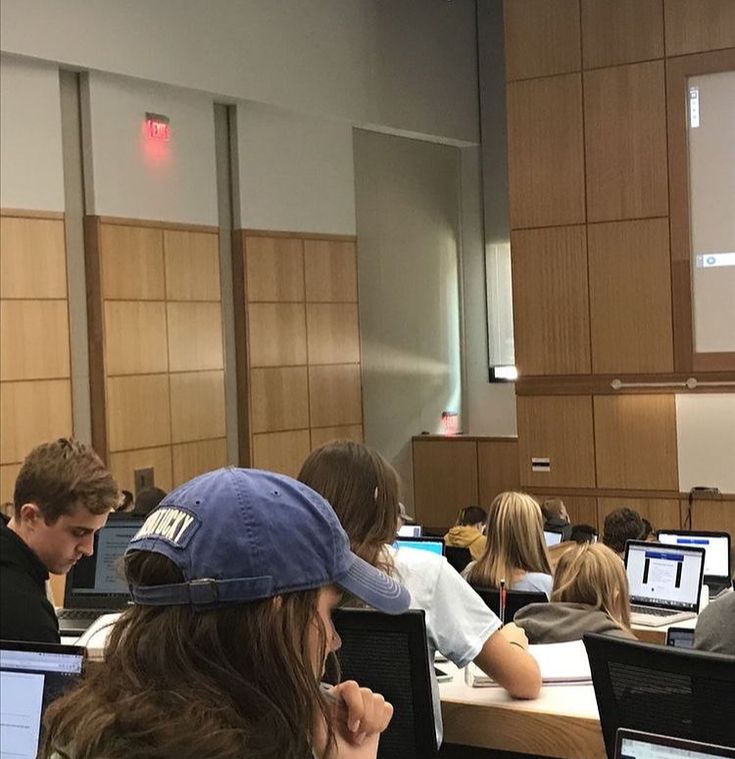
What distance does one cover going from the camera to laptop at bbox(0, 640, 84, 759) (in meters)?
2.29

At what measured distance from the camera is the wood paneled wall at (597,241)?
10.6m

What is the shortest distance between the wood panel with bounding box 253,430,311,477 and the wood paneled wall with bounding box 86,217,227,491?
411mm

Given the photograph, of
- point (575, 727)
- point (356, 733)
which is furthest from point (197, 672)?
point (575, 727)

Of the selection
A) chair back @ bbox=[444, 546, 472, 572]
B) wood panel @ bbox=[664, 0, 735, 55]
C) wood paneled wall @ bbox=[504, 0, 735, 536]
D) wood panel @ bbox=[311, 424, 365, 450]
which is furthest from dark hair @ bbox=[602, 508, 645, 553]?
wood panel @ bbox=[311, 424, 365, 450]

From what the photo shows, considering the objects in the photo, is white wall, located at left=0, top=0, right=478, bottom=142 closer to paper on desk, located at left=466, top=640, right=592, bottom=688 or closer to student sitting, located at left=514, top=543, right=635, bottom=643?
student sitting, located at left=514, top=543, right=635, bottom=643

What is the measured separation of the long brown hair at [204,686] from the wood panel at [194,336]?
9.59 m

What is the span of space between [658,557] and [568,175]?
5.72 meters

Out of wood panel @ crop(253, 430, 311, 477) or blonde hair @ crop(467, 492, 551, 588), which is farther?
wood panel @ crop(253, 430, 311, 477)

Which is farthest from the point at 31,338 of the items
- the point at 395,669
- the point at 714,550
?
the point at 395,669

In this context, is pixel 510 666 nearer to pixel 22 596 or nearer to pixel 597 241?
pixel 22 596

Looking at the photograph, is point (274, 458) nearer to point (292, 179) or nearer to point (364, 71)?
point (292, 179)

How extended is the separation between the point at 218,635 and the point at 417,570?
5.45ft

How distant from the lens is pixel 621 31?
10.8 m

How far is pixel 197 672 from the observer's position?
119 cm
